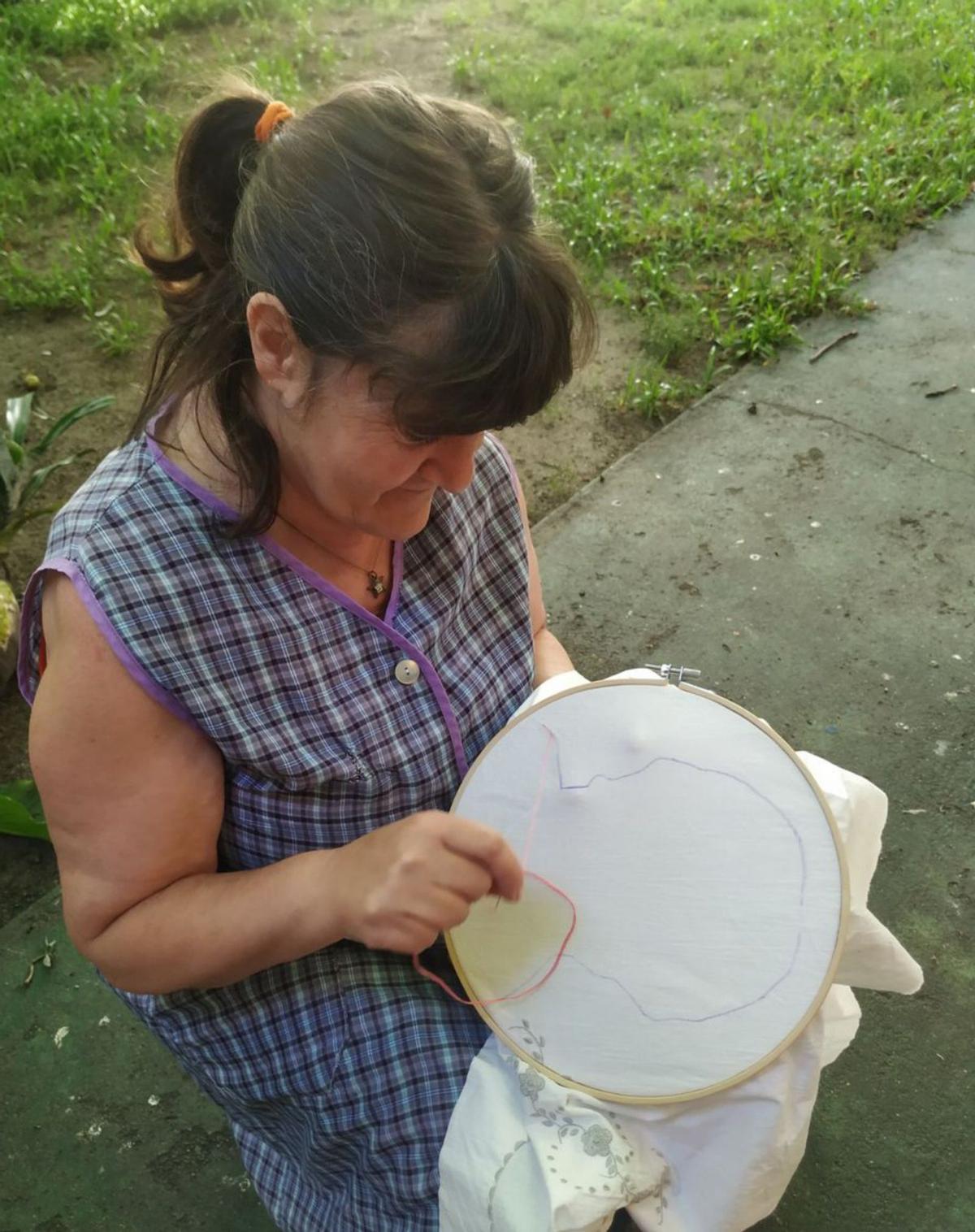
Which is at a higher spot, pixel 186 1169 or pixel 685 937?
pixel 685 937

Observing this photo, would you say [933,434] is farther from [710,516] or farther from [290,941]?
[290,941]

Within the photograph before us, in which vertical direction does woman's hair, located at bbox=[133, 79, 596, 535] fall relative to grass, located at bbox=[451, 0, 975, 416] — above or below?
above

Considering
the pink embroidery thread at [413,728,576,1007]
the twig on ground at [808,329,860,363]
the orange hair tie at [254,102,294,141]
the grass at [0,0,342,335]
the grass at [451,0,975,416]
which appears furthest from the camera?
the grass at [0,0,342,335]

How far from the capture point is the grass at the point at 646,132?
333cm

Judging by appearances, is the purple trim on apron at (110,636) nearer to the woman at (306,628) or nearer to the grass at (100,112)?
the woman at (306,628)

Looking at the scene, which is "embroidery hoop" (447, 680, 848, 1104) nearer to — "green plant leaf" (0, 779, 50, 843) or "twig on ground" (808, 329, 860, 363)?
"green plant leaf" (0, 779, 50, 843)

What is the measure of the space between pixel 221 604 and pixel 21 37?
4853mm

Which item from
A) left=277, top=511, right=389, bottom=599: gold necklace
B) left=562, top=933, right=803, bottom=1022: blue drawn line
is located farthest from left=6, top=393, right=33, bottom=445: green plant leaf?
left=562, top=933, right=803, bottom=1022: blue drawn line

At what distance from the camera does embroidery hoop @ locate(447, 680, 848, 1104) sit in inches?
42.9

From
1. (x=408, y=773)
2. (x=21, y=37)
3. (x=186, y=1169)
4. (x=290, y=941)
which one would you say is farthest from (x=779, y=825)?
(x=21, y=37)

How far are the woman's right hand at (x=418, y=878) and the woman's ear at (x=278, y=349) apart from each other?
40 cm

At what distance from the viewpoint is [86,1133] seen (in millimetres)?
1596

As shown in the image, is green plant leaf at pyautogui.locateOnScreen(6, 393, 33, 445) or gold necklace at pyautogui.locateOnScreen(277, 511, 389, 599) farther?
green plant leaf at pyautogui.locateOnScreen(6, 393, 33, 445)

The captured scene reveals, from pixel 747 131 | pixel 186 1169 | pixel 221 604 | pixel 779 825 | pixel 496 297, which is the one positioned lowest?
pixel 186 1169
